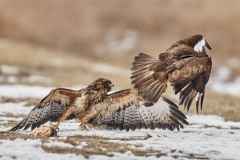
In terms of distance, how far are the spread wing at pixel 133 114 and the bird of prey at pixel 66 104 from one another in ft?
0.62

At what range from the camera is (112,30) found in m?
37.5

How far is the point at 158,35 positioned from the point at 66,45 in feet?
19.0

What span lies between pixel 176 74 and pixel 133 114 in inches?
36.6

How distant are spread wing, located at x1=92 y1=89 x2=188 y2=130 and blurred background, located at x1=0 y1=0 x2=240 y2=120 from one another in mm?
19194

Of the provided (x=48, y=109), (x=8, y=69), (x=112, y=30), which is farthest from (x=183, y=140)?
(x=112, y=30)

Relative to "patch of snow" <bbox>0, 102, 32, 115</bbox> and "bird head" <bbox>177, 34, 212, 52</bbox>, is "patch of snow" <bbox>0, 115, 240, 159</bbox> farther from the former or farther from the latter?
"patch of snow" <bbox>0, 102, 32, 115</bbox>

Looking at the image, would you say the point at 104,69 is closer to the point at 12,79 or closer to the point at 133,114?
the point at 12,79

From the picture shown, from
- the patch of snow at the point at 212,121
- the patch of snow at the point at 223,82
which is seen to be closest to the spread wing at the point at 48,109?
the patch of snow at the point at 212,121

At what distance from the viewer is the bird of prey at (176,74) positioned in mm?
9312

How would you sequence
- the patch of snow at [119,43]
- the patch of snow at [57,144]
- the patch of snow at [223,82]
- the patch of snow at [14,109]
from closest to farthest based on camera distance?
the patch of snow at [57,144] < the patch of snow at [14,109] < the patch of snow at [223,82] < the patch of snow at [119,43]

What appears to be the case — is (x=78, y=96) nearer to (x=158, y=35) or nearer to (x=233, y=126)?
(x=233, y=126)

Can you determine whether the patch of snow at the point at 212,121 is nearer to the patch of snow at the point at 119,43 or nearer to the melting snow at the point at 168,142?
the melting snow at the point at 168,142

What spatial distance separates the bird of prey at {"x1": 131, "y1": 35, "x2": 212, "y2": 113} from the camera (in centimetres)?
931

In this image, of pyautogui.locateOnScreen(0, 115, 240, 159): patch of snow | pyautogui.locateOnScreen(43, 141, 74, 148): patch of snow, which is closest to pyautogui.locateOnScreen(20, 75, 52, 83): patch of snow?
pyautogui.locateOnScreen(0, 115, 240, 159): patch of snow
